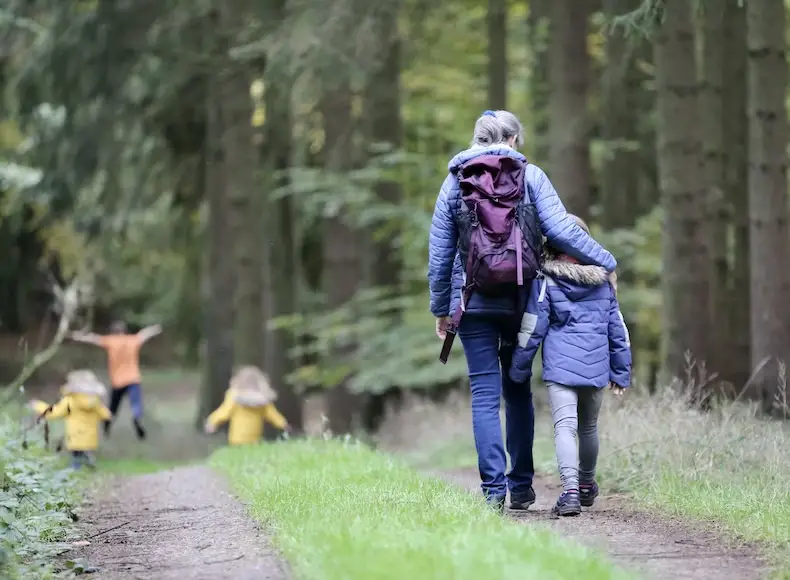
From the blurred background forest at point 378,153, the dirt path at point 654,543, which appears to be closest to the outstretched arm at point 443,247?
the dirt path at point 654,543

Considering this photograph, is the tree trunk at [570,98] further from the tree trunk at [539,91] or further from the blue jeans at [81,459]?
the blue jeans at [81,459]

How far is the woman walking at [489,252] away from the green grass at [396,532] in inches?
22.0

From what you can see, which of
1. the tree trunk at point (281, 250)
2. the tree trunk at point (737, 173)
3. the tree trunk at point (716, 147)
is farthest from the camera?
the tree trunk at point (281, 250)

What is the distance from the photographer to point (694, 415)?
870cm

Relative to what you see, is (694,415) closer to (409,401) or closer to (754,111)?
(754,111)

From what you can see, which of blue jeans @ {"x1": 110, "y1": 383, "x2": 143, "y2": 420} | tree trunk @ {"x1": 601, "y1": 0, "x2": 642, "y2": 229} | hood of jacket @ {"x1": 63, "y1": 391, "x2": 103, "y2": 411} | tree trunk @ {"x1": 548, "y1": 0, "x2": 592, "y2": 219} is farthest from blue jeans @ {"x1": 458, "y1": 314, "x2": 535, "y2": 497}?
blue jeans @ {"x1": 110, "y1": 383, "x2": 143, "y2": 420}

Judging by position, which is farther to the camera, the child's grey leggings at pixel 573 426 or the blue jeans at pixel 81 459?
the blue jeans at pixel 81 459

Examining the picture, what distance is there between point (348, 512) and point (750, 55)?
7154 millimetres

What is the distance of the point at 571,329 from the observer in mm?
6891

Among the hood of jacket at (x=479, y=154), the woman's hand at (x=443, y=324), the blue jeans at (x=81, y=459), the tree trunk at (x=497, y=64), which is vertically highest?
the tree trunk at (x=497, y=64)

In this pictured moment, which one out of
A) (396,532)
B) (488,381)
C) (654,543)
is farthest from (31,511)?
(654,543)

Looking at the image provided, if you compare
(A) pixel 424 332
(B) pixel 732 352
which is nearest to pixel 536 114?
(A) pixel 424 332

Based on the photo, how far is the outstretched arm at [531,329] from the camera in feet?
22.1

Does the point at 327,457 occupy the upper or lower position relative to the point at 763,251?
lower
